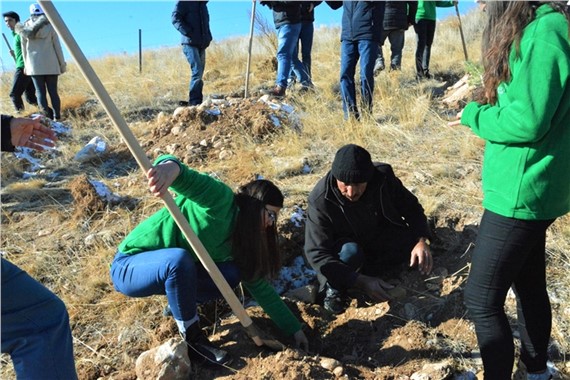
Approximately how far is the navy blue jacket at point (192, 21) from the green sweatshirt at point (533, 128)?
193 inches

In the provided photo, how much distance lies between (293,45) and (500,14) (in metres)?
4.54

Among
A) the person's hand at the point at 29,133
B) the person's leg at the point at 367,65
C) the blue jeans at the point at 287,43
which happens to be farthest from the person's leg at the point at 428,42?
the person's hand at the point at 29,133

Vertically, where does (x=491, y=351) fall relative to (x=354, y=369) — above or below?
above

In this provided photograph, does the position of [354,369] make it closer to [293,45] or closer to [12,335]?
[12,335]

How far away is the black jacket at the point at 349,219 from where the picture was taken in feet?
9.29

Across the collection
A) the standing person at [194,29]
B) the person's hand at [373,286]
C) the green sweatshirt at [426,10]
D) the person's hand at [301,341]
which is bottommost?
the person's hand at [301,341]

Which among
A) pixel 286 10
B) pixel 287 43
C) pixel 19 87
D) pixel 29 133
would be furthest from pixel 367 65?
pixel 19 87

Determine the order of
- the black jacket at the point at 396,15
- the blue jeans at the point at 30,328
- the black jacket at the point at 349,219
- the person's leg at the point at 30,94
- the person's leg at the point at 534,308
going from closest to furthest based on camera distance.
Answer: the blue jeans at the point at 30,328, the person's leg at the point at 534,308, the black jacket at the point at 349,219, the black jacket at the point at 396,15, the person's leg at the point at 30,94

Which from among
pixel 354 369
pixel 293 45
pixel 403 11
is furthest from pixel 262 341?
pixel 403 11

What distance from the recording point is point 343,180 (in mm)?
2684

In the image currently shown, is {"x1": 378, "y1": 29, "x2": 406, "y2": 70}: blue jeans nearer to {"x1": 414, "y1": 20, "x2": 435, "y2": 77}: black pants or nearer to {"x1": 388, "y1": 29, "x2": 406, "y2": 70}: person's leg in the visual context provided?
{"x1": 388, "y1": 29, "x2": 406, "y2": 70}: person's leg

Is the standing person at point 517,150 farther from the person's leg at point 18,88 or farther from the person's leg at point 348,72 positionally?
the person's leg at point 18,88

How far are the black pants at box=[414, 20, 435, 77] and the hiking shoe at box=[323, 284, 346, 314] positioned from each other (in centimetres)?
516

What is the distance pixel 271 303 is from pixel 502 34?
157 centimetres
